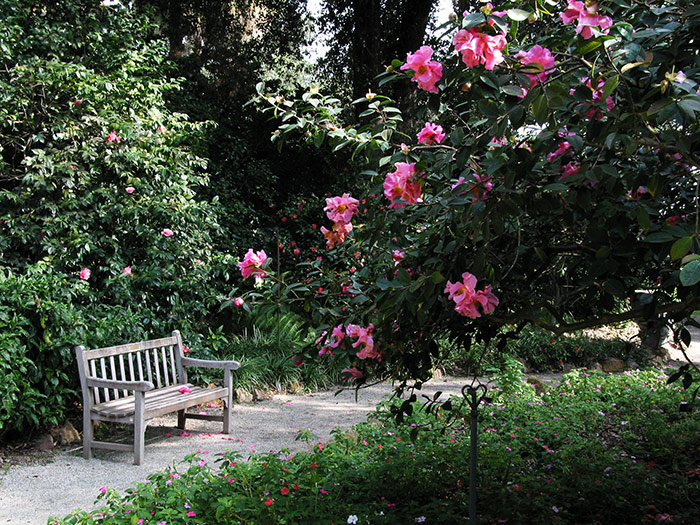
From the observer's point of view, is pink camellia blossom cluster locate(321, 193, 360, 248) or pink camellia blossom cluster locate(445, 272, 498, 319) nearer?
pink camellia blossom cluster locate(445, 272, 498, 319)

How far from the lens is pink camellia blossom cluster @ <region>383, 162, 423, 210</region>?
1570 mm

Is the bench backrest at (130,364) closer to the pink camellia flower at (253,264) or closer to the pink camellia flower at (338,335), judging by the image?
the pink camellia flower at (253,264)

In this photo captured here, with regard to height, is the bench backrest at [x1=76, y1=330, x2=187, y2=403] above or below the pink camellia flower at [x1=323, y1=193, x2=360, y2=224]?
below

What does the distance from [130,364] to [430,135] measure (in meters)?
3.69

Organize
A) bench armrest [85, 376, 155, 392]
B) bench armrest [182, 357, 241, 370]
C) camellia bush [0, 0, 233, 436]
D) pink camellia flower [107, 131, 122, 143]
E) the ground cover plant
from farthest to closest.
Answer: pink camellia flower [107, 131, 122, 143]
bench armrest [182, 357, 241, 370]
camellia bush [0, 0, 233, 436]
bench armrest [85, 376, 155, 392]
the ground cover plant

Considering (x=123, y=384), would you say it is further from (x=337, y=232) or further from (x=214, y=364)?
(x=337, y=232)

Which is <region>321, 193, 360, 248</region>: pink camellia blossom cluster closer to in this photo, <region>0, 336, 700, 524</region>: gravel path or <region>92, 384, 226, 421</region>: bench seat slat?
<region>0, 336, 700, 524</region>: gravel path

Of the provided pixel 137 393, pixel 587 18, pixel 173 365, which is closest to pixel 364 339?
pixel 587 18

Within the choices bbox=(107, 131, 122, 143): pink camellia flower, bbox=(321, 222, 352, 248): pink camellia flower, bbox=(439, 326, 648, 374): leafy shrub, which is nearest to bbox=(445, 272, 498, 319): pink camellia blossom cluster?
bbox=(321, 222, 352, 248): pink camellia flower

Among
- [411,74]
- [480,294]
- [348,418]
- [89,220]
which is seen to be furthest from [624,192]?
[89,220]

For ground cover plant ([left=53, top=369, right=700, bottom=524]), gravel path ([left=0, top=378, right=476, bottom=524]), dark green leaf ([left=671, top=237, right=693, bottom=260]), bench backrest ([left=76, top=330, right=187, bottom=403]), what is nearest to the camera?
dark green leaf ([left=671, top=237, right=693, bottom=260])

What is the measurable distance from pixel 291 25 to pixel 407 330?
901 cm

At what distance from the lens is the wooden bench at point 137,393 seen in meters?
4.04

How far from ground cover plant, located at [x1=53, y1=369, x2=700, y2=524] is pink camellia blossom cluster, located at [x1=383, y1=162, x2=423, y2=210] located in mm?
1042
